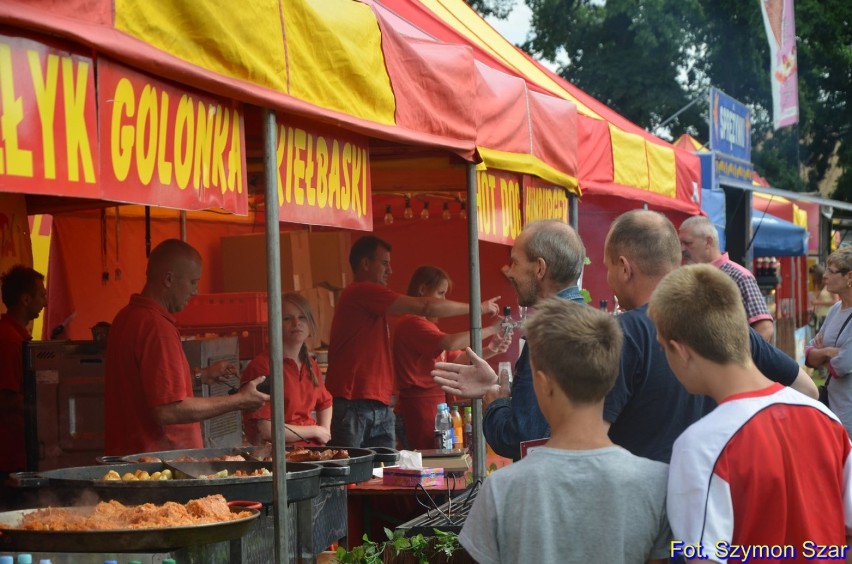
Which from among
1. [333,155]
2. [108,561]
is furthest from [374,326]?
[108,561]

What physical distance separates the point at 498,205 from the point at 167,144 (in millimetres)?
3440

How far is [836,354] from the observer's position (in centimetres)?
728

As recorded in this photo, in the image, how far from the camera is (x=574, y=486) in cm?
258

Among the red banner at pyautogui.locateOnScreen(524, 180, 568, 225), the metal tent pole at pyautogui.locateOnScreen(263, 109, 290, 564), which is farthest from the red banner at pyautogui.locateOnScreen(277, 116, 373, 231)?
the red banner at pyautogui.locateOnScreen(524, 180, 568, 225)

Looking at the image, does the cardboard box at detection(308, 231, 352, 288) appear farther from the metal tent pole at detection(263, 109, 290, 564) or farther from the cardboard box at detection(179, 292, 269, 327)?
the metal tent pole at detection(263, 109, 290, 564)

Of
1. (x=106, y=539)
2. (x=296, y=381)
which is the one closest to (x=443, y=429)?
(x=296, y=381)

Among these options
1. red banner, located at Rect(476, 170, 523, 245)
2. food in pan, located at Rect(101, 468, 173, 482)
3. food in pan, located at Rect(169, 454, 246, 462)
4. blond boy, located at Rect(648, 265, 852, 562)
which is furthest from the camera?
red banner, located at Rect(476, 170, 523, 245)

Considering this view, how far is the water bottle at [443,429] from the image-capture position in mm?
7238

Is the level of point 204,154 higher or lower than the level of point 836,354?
higher

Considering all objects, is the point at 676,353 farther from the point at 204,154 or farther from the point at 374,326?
the point at 374,326

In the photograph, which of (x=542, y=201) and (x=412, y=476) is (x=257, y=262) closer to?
(x=542, y=201)

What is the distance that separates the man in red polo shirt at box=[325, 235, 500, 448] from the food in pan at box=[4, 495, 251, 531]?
339 centimetres

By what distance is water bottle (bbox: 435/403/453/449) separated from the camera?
23.7ft

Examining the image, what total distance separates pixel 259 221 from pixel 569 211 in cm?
386
